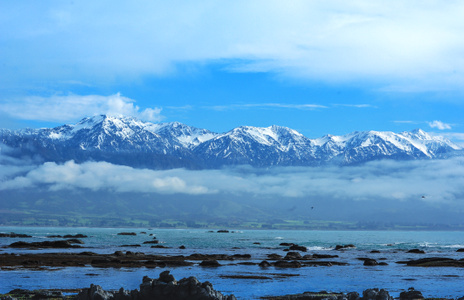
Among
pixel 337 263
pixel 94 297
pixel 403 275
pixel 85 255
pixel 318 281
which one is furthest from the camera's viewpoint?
pixel 85 255

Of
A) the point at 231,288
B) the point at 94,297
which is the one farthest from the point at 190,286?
the point at 231,288

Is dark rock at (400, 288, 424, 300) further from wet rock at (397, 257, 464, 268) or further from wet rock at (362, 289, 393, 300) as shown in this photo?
wet rock at (397, 257, 464, 268)

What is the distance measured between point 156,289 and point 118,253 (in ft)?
242

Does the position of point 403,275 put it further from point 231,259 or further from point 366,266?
point 231,259

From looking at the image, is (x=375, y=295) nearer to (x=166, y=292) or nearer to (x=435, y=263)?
(x=166, y=292)

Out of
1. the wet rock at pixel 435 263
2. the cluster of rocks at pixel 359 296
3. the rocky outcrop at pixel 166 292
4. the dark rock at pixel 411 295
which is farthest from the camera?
the wet rock at pixel 435 263

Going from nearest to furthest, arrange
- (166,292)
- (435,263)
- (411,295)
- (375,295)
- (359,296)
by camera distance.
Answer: (166,292)
(375,295)
(359,296)
(411,295)
(435,263)

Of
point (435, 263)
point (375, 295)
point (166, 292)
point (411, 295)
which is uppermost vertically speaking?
point (166, 292)

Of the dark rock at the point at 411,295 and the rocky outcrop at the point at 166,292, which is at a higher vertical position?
the rocky outcrop at the point at 166,292

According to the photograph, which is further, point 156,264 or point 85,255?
point 85,255

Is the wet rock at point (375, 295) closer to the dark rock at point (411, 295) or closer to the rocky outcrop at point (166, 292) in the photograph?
the dark rock at point (411, 295)

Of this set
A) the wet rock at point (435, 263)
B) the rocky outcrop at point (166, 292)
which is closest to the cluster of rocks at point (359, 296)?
the rocky outcrop at point (166, 292)

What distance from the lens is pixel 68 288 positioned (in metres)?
64.3

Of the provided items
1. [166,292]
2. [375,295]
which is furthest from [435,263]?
[166,292]
